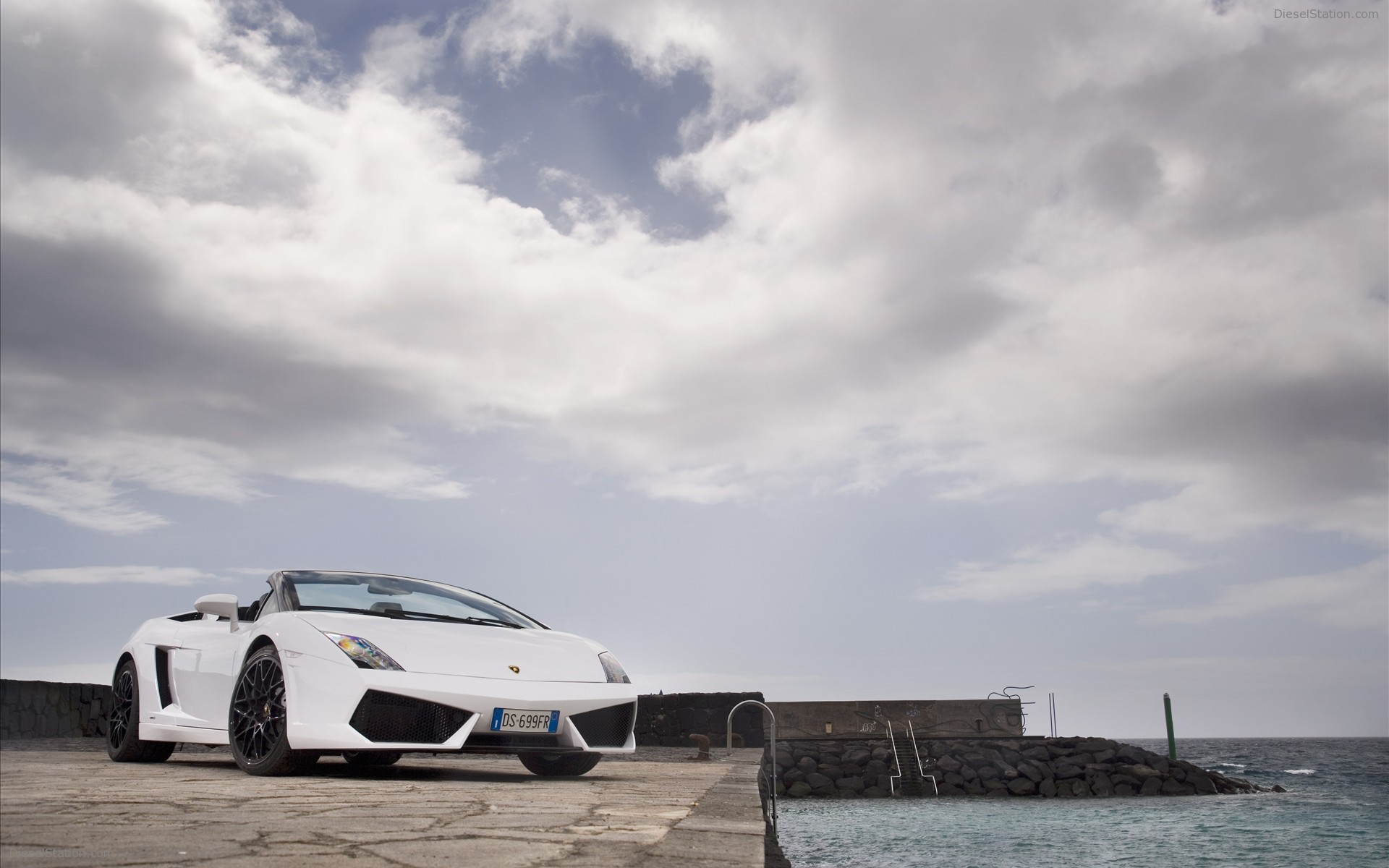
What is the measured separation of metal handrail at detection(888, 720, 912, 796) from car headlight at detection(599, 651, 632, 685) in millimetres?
23290

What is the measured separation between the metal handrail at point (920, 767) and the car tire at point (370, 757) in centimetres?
2404

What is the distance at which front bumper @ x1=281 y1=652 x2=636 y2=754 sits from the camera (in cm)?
443

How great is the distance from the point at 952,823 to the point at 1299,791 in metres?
25.5

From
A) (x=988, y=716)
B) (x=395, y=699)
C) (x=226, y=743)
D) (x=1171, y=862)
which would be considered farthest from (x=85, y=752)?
(x=988, y=716)

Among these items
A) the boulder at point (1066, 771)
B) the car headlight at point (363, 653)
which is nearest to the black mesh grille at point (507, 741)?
the car headlight at point (363, 653)

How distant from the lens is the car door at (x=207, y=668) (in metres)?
5.14

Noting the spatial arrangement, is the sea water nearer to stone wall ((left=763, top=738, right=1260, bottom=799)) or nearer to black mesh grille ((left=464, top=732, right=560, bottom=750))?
stone wall ((left=763, top=738, right=1260, bottom=799))

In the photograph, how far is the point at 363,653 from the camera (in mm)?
4551

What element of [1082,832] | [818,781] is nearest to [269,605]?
[1082,832]

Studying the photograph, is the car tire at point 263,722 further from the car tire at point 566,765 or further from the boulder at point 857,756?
the boulder at point 857,756

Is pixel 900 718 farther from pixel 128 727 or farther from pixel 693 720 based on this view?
pixel 128 727

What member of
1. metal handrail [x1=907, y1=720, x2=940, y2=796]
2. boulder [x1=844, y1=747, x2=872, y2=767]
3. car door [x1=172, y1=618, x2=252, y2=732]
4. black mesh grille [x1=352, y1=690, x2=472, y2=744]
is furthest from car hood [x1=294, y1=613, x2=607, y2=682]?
metal handrail [x1=907, y1=720, x2=940, y2=796]

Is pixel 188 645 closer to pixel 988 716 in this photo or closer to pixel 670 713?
pixel 670 713

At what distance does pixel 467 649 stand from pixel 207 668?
1.52m
